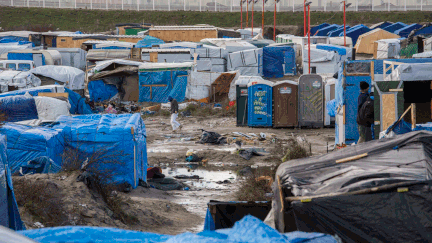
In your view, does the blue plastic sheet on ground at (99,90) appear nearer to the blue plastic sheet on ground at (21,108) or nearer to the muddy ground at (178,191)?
the muddy ground at (178,191)

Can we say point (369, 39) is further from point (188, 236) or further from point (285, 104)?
point (188, 236)

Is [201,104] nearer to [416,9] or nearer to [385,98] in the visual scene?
[385,98]

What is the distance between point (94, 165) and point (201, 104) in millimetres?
14367

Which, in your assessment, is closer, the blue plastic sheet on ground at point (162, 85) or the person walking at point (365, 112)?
the person walking at point (365, 112)

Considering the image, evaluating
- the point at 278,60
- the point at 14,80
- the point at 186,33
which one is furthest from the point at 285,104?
the point at 186,33

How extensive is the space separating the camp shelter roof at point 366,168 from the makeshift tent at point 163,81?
1909 cm

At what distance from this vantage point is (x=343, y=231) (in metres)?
4.35

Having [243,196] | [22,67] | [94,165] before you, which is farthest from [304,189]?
[22,67]

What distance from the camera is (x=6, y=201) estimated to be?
226 inches

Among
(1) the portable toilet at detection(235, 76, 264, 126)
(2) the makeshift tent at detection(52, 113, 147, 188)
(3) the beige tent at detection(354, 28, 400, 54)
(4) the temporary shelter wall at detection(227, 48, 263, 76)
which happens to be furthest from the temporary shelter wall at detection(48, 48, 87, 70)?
(2) the makeshift tent at detection(52, 113, 147, 188)

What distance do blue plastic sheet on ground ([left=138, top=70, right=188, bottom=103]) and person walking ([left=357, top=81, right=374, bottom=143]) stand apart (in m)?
14.9

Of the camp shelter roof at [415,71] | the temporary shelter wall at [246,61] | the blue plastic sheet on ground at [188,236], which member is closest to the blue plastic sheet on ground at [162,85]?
the temporary shelter wall at [246,61]

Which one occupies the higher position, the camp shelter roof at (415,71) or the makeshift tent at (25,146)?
the camp shelter roof at (415,71)

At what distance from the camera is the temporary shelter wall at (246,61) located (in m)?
29.6
